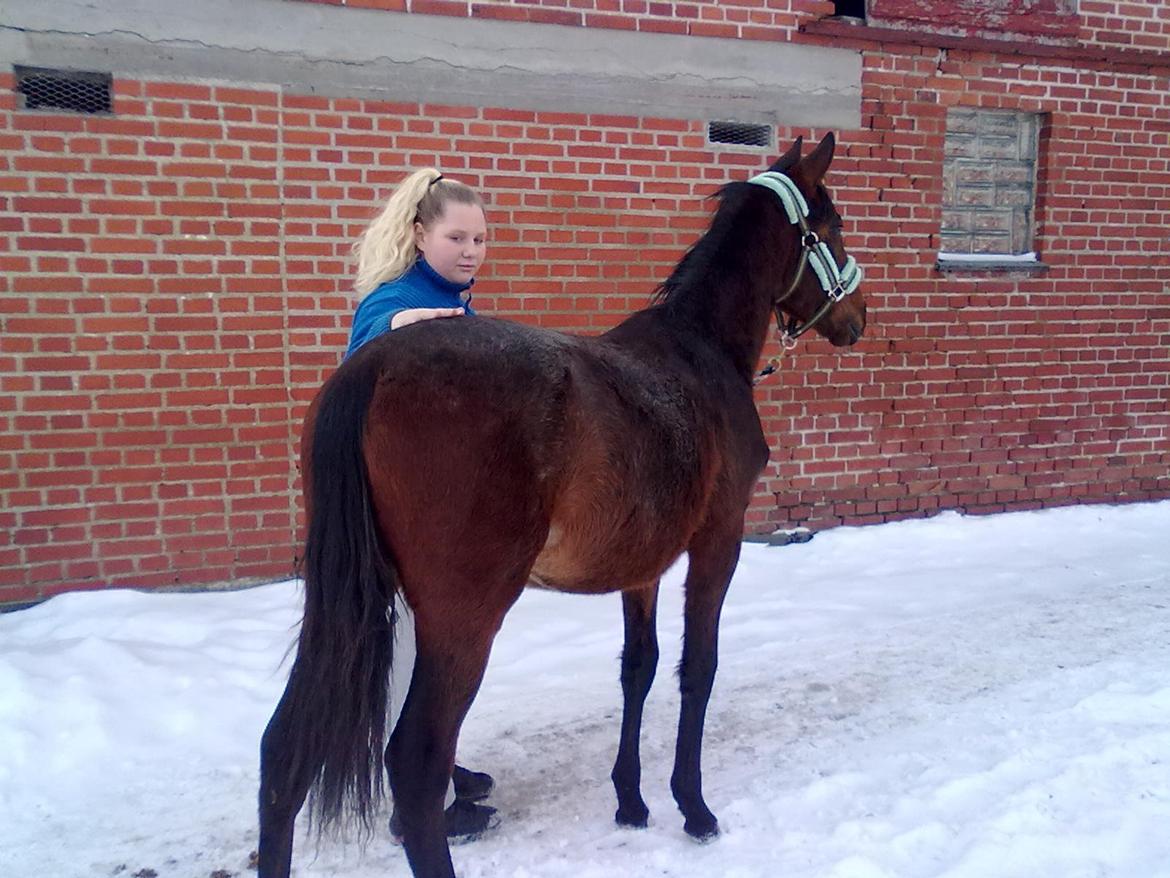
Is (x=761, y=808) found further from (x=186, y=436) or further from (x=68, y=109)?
(x=68, y=109)

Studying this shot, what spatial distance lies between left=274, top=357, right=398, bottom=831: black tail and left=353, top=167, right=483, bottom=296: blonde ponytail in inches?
22.4

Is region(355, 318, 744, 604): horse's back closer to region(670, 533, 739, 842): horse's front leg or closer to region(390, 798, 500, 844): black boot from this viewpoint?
region(670, 533, 739, 842): horse's front leg

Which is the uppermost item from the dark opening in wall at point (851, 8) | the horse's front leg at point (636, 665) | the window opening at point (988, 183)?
the dark opening in wall at point (851, 8)

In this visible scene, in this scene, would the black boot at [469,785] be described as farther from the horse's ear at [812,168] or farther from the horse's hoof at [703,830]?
the horse's ear at [812,168]

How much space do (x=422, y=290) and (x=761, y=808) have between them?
2134mm

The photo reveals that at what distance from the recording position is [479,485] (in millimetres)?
2215

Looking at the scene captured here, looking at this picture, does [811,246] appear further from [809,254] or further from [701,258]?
[701,258]

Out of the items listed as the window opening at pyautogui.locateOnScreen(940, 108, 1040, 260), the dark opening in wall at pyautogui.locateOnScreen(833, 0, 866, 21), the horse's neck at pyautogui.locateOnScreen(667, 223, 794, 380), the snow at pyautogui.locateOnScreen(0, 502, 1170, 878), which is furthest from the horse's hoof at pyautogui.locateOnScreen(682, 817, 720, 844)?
the dark opening in wall at pyautogui.locateOnScreen(833, 0, 866, 21)

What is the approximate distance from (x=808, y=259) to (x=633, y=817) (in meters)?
2.23

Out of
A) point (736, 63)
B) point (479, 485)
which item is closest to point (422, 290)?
point (479, 485)

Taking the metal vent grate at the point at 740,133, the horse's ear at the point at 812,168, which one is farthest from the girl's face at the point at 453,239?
the metal vent grate at the point at 740,133

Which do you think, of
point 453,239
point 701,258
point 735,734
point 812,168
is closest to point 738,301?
point 701,258

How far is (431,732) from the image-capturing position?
226 cm

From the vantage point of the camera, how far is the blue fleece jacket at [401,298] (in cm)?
259
